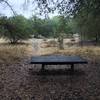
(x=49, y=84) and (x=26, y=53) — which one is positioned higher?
(x=26, y=53)

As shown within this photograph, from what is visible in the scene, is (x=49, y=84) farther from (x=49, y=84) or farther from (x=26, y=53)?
(x=26, y=53)

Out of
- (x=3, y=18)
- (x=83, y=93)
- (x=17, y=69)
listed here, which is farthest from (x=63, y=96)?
(x=3, y=18)

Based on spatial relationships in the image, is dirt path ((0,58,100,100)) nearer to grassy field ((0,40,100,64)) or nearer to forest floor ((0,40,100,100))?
forest floor ((0,40,100,100))

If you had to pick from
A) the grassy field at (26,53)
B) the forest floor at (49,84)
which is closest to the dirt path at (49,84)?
the forest floor at (49,84)

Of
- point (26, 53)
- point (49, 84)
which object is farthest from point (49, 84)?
point (26, 53)

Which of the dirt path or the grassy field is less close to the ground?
the grassy field

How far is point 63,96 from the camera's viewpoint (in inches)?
208

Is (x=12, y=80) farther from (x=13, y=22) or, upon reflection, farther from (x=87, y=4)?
(x=13, y=22)

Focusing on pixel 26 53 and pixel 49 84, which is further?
pixel 26 53

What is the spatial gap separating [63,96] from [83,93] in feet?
1.71

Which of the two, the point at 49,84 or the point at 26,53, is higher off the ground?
the point at 26,53

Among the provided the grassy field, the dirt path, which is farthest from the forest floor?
the grassy field

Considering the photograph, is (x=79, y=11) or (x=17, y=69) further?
(x=17, y=69)

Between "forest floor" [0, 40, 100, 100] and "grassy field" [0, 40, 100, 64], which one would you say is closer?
"forest floor" [0, 40, 100, 100]
